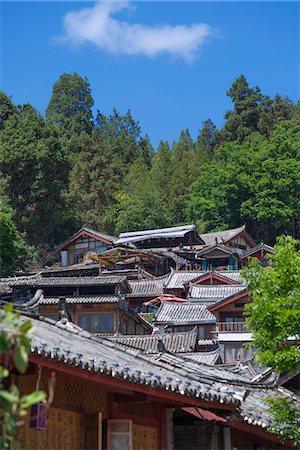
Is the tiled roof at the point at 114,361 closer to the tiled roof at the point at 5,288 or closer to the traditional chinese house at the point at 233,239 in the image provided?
the tiled roof at the point at 5,288

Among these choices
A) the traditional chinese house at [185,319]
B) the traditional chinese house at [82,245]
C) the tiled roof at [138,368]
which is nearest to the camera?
the tiled roof at [138,368]

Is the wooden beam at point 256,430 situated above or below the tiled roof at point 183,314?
below

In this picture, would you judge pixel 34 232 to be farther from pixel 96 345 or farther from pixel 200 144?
pixel 96 345

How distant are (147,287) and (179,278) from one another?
2.55 m

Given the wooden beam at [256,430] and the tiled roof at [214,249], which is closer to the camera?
the wooden beam at [256,430]

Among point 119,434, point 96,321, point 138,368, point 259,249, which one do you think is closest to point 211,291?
point 96,321

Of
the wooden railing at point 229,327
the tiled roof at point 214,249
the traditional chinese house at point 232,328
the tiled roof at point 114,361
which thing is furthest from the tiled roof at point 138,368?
the tiled roof at point 214,249

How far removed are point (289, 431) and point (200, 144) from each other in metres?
88.6

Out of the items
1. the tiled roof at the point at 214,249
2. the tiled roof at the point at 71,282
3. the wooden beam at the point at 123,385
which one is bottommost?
the wooden beam at the point at 123,385

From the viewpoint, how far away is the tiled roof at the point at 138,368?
388 inches

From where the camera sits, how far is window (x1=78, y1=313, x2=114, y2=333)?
147 feet

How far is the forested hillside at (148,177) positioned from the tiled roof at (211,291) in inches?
468

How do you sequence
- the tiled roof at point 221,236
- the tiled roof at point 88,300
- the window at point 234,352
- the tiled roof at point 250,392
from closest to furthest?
the tiled roof at point 250,392
the tiled roof at point 88,300
the window at point 234,352
the tiled roof at point 221,236

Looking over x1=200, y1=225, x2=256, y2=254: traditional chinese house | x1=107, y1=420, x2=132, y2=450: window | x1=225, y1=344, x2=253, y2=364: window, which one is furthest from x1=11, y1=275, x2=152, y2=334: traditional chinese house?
x1=107, y1=420, x2=132, y2=450: window
